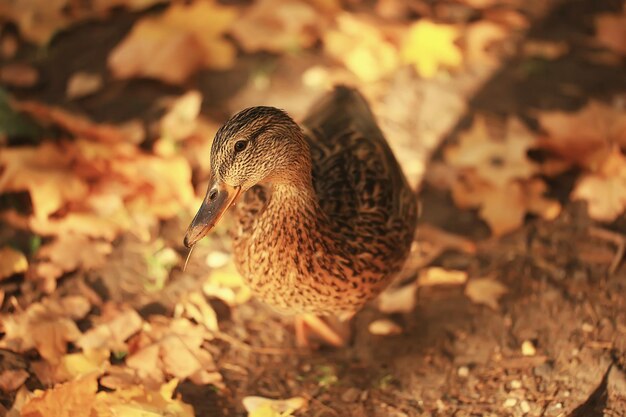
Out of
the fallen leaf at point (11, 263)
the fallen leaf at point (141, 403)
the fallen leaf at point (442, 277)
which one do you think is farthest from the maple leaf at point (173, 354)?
the fallen leaf at point (442, 277)

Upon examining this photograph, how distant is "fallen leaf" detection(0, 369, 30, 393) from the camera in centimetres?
293

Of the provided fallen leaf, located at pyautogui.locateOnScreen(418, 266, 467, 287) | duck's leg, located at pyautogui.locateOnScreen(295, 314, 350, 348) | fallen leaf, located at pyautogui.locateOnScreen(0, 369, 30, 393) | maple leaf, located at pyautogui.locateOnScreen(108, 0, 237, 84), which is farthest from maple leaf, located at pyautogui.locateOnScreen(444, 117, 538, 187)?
fallen leaf, located at pyautogui.locateOnScreen(0, 369, 30, 393)

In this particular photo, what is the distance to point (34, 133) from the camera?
3936 mm

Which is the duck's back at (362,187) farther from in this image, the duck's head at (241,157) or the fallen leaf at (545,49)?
the fallen leaf at (545,49)

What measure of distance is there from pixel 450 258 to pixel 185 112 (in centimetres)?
153

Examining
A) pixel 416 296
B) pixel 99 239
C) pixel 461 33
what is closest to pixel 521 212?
pixel 416 296

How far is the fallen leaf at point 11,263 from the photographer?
11.2 feet

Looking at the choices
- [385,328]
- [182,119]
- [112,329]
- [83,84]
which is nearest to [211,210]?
[112,329]

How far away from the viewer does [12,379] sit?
2949mm

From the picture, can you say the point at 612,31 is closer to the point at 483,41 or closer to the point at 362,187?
the point at 483,41

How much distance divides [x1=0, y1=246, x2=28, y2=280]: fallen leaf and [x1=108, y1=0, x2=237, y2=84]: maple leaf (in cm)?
123

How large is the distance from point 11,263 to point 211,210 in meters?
1.38

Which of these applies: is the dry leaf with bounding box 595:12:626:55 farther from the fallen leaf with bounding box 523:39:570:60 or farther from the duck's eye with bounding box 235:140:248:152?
the duck's eye with bounding box 235:140:248:152

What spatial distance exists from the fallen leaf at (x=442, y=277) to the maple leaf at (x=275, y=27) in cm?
174
